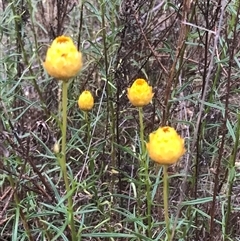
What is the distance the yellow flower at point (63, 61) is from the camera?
3.72ft

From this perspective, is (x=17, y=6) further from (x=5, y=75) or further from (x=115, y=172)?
(x=115, y=172)

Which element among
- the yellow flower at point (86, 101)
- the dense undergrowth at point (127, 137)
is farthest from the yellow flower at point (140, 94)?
the yellow flower at point (86, 101)

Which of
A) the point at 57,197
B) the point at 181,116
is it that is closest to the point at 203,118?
the point at 181,116

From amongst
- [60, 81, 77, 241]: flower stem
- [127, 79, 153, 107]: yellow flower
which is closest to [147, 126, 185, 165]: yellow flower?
[60, 81, 77, 241]: flower stem

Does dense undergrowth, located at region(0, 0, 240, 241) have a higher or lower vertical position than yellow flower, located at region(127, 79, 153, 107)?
lower

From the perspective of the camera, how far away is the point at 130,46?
2193mm

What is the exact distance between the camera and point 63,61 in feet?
3.72

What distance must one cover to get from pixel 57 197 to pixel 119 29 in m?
0.85

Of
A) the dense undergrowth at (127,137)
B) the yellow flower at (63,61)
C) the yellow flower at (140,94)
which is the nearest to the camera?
the yellow flower at (63,61)

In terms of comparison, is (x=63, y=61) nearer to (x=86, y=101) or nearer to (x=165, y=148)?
(x=165, y=148)

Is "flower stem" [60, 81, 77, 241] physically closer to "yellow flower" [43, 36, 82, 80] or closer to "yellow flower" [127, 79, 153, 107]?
"yellow flower" [43, 36, 82, 80]

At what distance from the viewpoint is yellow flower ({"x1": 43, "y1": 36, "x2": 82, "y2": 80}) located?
1.13 m

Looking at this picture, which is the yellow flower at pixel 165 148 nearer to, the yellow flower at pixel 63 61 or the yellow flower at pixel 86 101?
the yellow flower at pixel 63 61

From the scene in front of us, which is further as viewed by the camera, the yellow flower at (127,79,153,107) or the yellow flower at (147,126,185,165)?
the yellow flower at (127,79,153,107)
